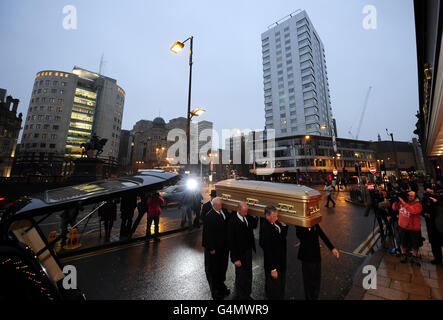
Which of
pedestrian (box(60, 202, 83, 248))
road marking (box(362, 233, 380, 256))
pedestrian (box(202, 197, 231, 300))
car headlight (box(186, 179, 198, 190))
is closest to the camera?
pedestrian (box(60, 202, 83, 248))

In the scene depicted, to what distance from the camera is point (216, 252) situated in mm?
3740

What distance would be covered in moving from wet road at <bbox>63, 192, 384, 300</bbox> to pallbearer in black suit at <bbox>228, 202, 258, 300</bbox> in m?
0.42

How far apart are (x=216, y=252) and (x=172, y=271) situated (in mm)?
1625

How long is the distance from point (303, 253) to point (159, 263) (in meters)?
3.91

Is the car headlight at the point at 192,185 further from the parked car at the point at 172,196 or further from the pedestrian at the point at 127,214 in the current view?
the parked car at the point at 172,196

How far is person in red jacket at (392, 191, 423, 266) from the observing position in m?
4.70

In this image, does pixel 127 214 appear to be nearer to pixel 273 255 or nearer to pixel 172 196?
pixel 273 255

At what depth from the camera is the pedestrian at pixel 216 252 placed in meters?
3.58

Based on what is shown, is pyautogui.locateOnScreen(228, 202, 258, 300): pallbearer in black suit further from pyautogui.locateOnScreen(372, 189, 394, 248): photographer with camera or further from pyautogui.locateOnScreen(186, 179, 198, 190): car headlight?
pyautogui.locateOnScreen(372, 189, 394, 248): photographer with camera

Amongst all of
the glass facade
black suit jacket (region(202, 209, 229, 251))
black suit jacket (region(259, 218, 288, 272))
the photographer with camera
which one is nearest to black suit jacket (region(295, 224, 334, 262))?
black suit jacket (region(259, 218, 288, 272))

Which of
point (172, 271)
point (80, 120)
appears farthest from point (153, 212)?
point (80, 120)

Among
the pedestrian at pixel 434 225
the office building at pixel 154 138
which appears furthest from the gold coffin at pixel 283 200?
the office building at pixel 154 138

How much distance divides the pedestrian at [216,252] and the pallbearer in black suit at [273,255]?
3.11ft

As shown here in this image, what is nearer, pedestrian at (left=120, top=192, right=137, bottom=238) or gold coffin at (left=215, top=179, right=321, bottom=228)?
gold coffin at (left=215, top=179, right=321, bottom=228)
